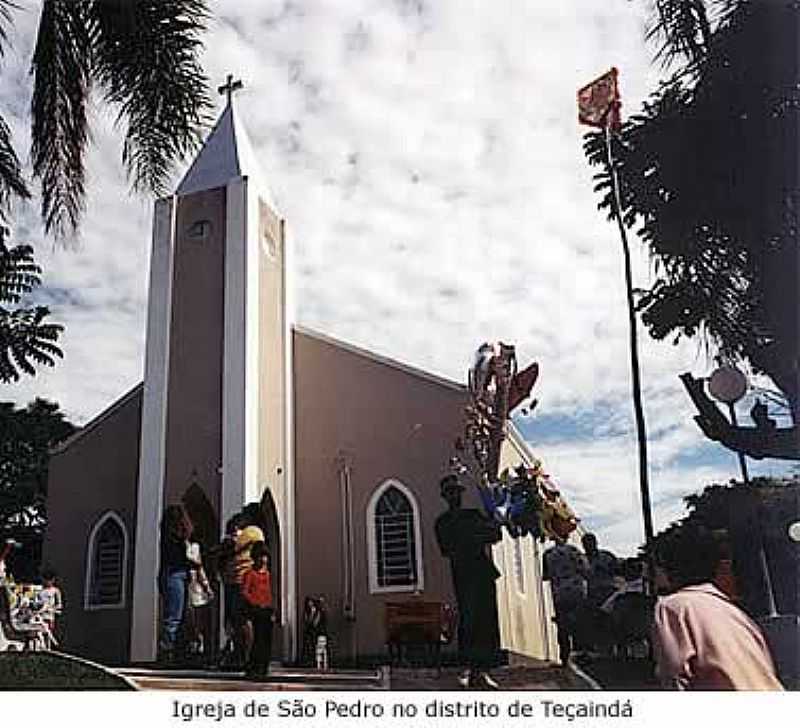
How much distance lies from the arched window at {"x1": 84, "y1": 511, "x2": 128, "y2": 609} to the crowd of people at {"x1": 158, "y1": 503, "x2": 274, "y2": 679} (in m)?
0.19

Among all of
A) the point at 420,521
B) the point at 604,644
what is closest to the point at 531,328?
the point at 420,521

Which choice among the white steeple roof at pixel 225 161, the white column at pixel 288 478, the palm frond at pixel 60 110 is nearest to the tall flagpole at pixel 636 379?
the white column at pixel 288 478

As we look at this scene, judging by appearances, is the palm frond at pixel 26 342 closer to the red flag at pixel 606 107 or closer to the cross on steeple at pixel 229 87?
the cross on steeple at pixel 229 87

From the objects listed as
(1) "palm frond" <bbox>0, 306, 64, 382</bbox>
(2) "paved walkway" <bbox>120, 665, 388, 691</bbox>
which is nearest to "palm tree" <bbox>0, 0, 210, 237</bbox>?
(1) "palm frond" <bbox>0, 306, 64, 382</bbox>

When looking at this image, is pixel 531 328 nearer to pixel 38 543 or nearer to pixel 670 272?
pixel 670 272

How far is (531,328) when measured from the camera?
17.6 ft

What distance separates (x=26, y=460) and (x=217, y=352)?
1062 millimetres

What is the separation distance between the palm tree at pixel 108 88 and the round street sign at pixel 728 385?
2.49 metres

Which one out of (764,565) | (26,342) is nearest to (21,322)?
(26,342)

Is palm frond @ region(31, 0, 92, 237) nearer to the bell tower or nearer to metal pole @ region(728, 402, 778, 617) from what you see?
the bell tower

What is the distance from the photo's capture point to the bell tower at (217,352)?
5.63 meters

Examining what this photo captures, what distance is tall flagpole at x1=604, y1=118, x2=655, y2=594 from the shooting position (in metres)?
5.11

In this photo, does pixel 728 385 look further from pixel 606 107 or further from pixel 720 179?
pixel 606 107
